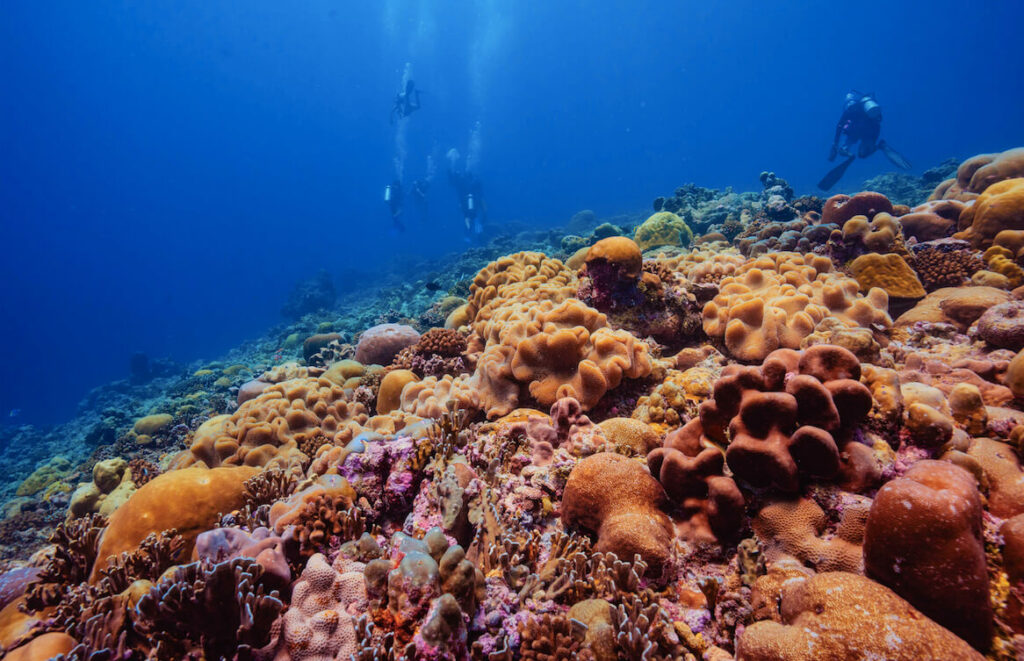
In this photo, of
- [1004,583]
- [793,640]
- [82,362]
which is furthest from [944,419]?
[82,362]

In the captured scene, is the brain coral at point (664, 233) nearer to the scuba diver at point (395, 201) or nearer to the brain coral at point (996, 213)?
the brain coral at point (996, 213)

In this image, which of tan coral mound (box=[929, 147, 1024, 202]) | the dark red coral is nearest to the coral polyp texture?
the dark red coral

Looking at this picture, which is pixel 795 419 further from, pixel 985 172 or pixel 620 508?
pixel 985 172

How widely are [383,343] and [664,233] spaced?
445 inches

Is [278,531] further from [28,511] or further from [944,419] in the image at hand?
[28,511]

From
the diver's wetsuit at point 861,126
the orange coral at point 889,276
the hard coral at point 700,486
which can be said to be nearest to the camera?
the hard coral at point 700,486

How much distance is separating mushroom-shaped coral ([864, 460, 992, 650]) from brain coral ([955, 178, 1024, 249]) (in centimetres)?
841

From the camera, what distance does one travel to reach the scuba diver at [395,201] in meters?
37.4

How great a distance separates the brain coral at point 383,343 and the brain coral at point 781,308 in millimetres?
8005

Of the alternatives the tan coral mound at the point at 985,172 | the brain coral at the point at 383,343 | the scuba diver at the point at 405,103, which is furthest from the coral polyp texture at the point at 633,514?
the scuba diver at the point at 405,103

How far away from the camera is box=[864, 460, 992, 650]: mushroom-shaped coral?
185 centimetres

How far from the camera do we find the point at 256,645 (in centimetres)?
225

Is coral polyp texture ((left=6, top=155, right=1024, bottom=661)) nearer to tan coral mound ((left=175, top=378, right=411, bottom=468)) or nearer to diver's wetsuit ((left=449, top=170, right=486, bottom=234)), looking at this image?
tan coral mound ((left=175, top=378, right=411, bottom=468))

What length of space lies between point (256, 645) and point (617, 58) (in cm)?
20716
